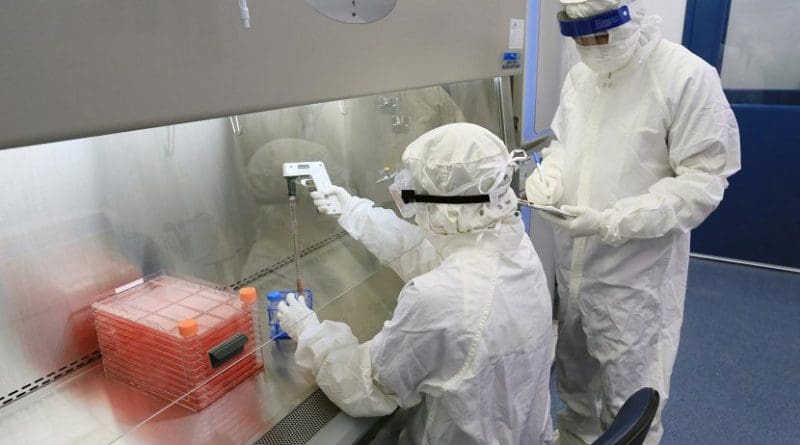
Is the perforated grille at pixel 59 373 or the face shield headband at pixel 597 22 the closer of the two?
the perforated grille at pixel 59 373

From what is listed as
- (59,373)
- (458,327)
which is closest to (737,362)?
(458,327)

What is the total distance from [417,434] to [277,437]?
0.35 metres

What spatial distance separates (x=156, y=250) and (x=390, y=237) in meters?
0.58

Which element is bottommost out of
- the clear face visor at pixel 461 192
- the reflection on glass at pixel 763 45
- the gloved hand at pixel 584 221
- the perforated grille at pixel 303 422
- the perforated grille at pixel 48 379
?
the perforated grille at pixel 303 422

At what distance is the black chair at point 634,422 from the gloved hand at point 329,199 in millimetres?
808

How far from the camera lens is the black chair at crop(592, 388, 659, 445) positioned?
820 mm

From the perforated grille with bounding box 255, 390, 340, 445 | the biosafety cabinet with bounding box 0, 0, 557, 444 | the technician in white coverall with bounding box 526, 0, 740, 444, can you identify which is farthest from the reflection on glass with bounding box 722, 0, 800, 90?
the perforated grille with bounding box 255, 390, 340, 445

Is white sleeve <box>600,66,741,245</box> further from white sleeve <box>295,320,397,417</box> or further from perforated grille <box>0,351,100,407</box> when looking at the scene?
perforated grille <box>0,351,100,407</box>

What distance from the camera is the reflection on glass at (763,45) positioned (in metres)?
3.07

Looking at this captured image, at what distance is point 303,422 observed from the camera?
1051 millimetres

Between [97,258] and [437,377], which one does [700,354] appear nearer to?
[437,377]

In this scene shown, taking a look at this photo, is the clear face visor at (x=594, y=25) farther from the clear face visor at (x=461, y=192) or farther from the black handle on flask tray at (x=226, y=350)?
the black handle on flask tray at (x=226, y=350)

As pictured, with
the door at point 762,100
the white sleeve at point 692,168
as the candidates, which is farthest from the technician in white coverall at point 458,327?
the door at point 762,100

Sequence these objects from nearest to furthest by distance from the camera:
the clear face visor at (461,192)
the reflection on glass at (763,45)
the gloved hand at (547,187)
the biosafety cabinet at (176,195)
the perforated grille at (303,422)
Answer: the biosafety cabinet at (176,195) → the perforated grille at (303,422) → the clear face visor at (461,192) → the gloved hand at (547,187) → the reflection on glass at (763,45)
